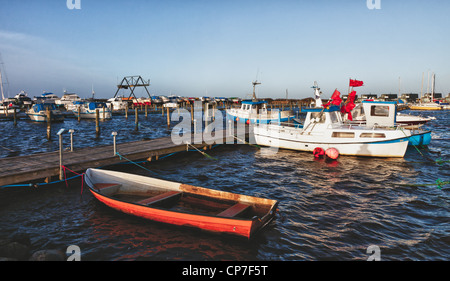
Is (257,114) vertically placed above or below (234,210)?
above

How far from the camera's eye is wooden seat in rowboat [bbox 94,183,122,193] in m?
10.3

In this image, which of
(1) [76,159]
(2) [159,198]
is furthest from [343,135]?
(1) [76,159]

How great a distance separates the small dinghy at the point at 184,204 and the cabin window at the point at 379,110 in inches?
688

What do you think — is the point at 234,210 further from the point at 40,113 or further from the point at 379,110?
the point at 40,113

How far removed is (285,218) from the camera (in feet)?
32.0

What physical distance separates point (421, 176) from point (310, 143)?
701 centimetres

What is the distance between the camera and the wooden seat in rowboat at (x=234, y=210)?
802cm

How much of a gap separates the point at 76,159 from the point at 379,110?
2207 cm

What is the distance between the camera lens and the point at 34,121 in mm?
42062

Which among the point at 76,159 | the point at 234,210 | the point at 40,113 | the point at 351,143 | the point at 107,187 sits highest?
the point at 40,113

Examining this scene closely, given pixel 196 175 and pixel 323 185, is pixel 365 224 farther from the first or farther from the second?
pixel 196 175

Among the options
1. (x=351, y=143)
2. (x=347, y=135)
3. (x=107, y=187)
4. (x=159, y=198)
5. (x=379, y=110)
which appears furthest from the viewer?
(x=379, y=110)

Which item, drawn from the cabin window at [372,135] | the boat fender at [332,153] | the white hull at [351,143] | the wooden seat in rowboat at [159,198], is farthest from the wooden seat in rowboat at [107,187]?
the cabin window at [372,135]

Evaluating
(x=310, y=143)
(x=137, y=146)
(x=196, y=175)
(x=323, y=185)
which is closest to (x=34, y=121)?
(x=137, y=146)
